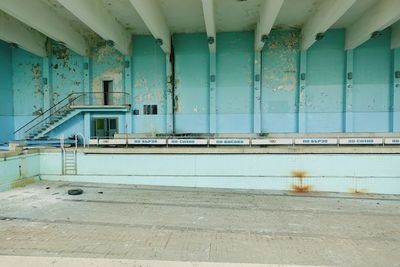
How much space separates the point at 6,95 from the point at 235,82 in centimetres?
1134

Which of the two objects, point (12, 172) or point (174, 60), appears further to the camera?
point (174, 60)

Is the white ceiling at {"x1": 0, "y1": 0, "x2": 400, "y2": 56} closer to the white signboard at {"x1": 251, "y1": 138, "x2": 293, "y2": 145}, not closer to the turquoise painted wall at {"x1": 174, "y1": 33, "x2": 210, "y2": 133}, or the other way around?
the turquoise painted wall at {"x1": 174, "y1": 33, "x2": 210, "y2": 133}

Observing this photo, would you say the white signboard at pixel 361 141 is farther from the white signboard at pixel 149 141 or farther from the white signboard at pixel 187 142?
the white signboard at pixel 149 141

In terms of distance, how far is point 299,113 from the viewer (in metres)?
12.1

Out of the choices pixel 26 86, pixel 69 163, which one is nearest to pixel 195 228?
pixel 69 163

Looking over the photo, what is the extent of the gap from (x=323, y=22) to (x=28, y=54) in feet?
45.4

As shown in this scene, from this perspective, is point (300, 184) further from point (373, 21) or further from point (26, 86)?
point (26, 86)

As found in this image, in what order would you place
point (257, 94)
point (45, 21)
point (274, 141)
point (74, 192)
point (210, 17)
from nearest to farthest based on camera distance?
point (74, 192), point (274, 141), point (210, 17), point (45, 21), point (257, 94)

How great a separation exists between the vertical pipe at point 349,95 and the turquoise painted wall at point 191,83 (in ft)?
20.7

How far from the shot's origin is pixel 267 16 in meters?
9.38

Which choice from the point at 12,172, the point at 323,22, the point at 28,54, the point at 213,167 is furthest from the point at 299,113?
the point at 28,54

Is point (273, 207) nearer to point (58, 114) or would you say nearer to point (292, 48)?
point (292, 48)

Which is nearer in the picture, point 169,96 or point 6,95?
point 169,96

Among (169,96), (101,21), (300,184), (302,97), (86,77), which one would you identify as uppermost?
(101,21)
